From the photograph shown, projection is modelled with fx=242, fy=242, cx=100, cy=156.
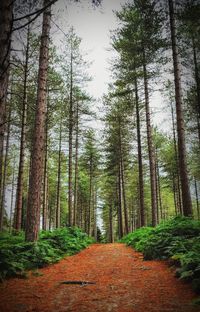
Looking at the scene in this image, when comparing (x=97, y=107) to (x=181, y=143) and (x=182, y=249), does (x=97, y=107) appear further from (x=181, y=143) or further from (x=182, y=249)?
(x=182, y=249)

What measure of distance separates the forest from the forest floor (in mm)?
326

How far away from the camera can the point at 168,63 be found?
14.8 meters

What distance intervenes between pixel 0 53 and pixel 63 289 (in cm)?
447

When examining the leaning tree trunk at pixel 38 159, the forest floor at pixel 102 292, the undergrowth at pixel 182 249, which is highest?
the leaning tree trunk at pixel 38 159

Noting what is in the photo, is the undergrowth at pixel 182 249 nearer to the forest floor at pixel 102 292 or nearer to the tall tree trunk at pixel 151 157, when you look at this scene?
the forest floor at pixel 102 292

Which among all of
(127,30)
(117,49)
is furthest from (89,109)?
(127,30)

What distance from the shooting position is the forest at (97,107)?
6.69m

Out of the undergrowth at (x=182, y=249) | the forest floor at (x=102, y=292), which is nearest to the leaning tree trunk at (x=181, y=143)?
the undergrowth at (x=182, y=249)

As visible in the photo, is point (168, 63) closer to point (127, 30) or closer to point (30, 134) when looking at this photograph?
point (127, 30)

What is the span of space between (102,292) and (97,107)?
18.1 meters

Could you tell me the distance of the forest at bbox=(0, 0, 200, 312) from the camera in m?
6.69

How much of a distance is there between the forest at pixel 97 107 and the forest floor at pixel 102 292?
33 cm

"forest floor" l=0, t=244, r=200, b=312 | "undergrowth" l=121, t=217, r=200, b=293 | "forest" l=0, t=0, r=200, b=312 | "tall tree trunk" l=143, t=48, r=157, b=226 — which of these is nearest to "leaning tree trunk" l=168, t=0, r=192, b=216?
"forest" l=0, t=0, r=200, b=312

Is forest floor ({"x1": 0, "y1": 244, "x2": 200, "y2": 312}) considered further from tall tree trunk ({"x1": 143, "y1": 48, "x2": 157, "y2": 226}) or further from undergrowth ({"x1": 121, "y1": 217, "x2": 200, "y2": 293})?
tall tree trunk ({"x1": 143, "y1": 48, "x2": 157, "y2": 226})
